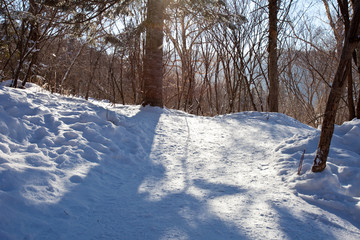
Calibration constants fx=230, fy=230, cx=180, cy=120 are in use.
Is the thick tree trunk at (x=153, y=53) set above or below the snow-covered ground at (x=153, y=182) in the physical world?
above

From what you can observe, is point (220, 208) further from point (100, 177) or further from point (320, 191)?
point (100, 177)

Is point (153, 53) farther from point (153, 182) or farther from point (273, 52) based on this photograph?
point (153, 182)

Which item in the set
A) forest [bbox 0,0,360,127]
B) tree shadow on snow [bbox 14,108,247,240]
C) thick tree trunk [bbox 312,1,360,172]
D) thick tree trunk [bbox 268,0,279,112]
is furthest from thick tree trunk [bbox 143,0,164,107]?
thick tree trunk [bbox 312,1,360,172]

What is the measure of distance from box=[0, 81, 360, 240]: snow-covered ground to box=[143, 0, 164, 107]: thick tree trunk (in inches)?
69.1

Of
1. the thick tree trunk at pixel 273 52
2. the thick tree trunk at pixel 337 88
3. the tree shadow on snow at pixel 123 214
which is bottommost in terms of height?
the tree shadow on snow at pixel 123 214

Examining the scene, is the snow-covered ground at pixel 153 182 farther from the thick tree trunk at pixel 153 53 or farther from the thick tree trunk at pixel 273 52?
the thick tree trunk at pixel 273 52

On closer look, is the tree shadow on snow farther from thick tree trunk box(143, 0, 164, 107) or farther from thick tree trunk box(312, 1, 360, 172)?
thick tree trunk box(143, 0, 164, 107)

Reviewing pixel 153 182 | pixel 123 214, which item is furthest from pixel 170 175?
pixel 123 214

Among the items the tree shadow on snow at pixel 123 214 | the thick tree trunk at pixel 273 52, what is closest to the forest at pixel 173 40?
the thick tree trunk at pixel 273 52

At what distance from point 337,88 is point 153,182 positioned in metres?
2.20

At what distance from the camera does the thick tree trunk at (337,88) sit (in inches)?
88.0

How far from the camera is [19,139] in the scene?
259 centimetres

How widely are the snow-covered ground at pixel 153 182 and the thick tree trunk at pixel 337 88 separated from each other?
0.72 feet

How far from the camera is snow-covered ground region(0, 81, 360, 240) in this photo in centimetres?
172
